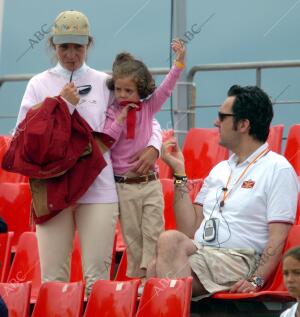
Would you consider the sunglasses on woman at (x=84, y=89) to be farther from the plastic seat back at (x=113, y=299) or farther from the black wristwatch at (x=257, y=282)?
the black wristwatch at (x=257, y=282)

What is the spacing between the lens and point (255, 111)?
628 cm

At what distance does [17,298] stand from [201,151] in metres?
2.19

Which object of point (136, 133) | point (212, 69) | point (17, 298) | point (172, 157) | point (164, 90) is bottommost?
point (17, 298)

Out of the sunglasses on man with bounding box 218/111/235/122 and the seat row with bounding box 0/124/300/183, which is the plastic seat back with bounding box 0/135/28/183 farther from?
the sunglasses on man with bounding box 218/111/235/122

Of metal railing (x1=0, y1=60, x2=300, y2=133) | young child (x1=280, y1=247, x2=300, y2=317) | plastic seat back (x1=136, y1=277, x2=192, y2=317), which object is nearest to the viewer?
young child (x1=280, y1=247, x2=300, y2=317)

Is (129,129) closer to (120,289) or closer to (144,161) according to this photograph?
(144,161)

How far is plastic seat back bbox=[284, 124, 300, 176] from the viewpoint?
7.56 meters

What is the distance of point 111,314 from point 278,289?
80 cm

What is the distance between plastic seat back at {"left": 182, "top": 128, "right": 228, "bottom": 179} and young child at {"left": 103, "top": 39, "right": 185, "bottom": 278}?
1674 millimetres

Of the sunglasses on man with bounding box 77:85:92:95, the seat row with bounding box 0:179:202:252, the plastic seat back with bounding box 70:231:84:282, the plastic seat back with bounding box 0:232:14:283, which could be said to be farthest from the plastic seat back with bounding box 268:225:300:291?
the seat row with bounding box 0:179:202:252

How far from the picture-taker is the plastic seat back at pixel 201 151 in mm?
8125

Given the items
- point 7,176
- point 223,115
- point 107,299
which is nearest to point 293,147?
point 223,115

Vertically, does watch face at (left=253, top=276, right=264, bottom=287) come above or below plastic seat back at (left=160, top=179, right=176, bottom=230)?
below

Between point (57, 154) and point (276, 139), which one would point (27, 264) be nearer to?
point (57, 154)
